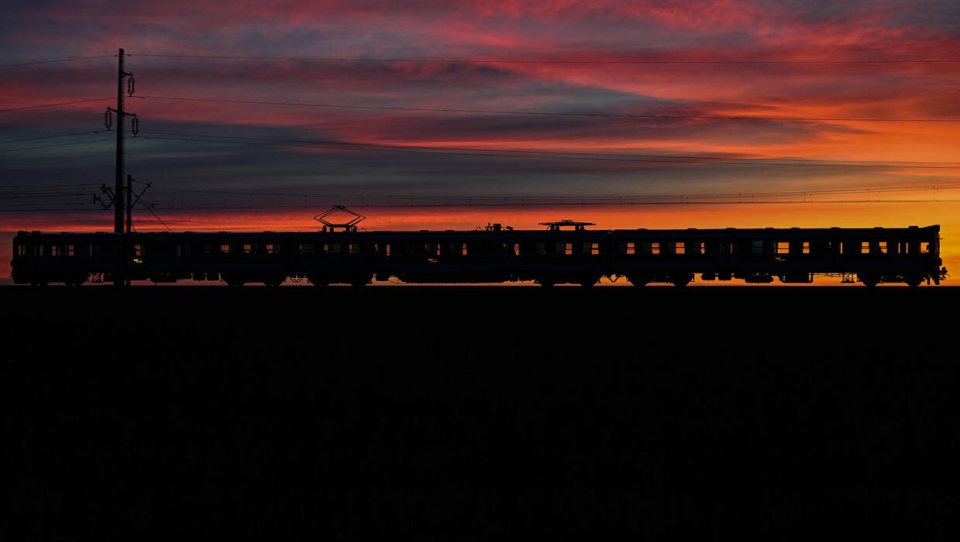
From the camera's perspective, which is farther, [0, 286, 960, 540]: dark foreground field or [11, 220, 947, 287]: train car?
[11, 220, 947, 287]: train car

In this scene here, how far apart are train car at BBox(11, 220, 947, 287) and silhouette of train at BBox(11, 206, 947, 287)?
0.06 metres

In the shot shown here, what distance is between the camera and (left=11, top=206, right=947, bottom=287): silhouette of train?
5888 centimetres

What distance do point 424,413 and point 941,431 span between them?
505 centimetres

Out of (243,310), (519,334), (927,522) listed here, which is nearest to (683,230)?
(243,310)

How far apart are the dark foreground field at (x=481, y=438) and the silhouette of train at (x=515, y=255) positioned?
126ft

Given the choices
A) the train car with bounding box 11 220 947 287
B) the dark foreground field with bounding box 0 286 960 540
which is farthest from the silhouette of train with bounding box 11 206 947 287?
the dark foreground field with bounding box 0 286 960 540

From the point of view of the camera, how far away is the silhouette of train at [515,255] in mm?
58875

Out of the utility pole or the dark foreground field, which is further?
the utility pole

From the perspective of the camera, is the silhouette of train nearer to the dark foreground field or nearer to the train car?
the train car

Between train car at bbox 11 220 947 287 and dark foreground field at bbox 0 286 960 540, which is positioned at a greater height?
train car at bbox 11 220 947 287

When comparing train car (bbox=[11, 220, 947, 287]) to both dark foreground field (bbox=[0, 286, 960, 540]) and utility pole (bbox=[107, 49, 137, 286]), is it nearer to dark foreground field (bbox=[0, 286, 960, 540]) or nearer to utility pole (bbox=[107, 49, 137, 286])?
utility pole (bbox=[107, 49, 137, 286])

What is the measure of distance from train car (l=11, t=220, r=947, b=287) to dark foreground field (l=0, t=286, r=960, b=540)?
38434mm

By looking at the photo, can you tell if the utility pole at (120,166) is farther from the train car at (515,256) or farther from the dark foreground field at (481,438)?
the dark foreground field at (481,438)

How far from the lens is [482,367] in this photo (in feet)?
50.5
